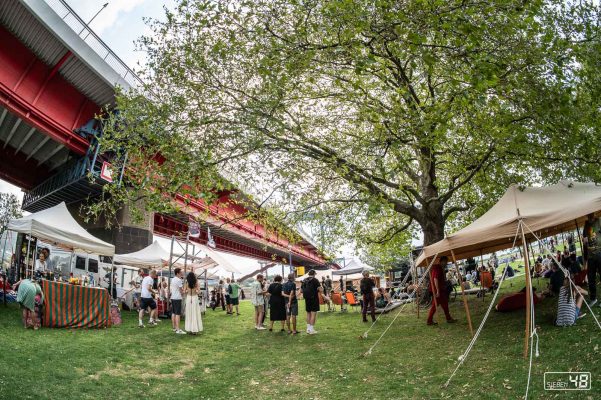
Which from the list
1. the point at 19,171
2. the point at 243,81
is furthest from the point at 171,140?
the point at 19,171

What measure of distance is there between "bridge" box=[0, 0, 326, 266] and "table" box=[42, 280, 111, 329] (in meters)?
2.95

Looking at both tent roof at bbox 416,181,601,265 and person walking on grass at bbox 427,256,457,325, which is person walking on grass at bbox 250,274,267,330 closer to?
person walking on grass at bbox 427,256,457,325

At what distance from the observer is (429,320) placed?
11477 millimetres

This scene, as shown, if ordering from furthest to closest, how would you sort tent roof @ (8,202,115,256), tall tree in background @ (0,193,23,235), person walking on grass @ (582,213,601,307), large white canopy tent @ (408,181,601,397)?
tall tree in background @ (0,193,23,235), tent roof @ (8,202,115,256), person walking on grass @ (582,213,601,307), large white canopy tent @ (408,181,601,397)

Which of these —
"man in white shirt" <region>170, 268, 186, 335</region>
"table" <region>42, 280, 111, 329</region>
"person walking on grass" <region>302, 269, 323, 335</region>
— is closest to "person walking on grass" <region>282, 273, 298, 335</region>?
"person walking on grass" <region>302, 269, 323, 335</region>

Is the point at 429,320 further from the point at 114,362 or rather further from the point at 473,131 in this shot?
the point at 114,362

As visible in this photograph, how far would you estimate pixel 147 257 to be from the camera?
18.8m

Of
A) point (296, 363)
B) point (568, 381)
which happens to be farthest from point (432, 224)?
point (568, 381)

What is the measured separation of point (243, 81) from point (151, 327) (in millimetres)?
8327

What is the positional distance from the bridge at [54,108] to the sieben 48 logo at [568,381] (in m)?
8.20

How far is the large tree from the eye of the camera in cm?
742

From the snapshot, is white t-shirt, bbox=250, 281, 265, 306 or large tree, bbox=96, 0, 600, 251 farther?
white t-shirt, bbox=250, 281, 265, 306

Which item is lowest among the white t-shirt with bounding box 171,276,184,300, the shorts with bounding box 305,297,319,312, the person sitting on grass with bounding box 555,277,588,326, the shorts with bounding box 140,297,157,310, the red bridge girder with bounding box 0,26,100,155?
the person sitting on grass with bounding box 555,277,588,326

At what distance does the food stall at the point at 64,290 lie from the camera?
11.1 metres
